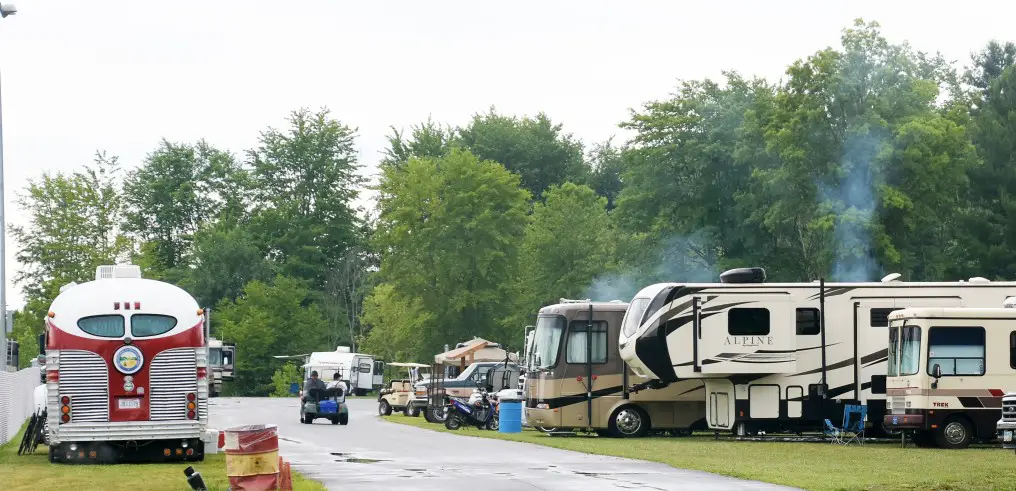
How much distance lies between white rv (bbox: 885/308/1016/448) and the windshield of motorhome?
818 centimetres

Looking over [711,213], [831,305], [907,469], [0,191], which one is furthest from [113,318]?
[711,213]

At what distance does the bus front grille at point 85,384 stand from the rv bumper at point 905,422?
14330 mm

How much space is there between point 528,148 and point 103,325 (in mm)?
77134

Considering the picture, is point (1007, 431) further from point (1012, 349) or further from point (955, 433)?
point (1012, 349)

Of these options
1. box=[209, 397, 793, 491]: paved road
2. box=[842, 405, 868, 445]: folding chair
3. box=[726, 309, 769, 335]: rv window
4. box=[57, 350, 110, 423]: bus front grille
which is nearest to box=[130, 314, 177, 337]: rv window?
box=[57, 350, 110, 423]: bus front grille

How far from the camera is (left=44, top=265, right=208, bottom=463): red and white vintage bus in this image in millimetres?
24812

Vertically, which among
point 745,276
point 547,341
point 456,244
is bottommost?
point 547,341

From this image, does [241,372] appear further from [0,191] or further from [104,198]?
[0,191]

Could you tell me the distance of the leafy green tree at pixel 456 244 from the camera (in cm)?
7831

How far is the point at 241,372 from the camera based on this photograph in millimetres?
99312

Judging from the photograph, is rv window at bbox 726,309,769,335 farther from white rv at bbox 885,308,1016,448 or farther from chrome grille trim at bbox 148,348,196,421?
chrome grille trim at bbox 148,348,196,421

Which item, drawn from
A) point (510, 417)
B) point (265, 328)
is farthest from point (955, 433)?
point (265, 328)

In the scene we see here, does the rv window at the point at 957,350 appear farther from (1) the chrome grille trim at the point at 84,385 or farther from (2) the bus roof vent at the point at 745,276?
(1) the chrome grille trim at the point at 84,385

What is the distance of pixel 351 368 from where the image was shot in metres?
85.9
